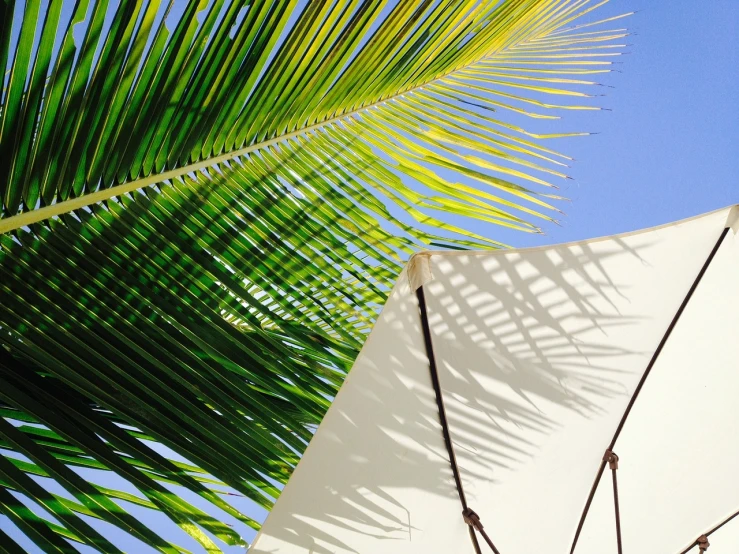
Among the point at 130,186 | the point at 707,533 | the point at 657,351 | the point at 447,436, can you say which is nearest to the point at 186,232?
the point at 130,186

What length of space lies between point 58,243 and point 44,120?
166 mm

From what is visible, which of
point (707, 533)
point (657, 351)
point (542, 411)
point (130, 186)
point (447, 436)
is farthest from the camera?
point (707, 533)

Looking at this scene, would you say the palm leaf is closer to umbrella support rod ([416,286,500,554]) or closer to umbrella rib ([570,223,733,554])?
umbrella support rod ([416,286,500,554])

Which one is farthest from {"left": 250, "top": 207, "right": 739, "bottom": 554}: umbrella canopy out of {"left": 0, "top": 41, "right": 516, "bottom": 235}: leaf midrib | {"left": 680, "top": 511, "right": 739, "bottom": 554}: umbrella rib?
{"left": 0, "top": 41, "right": 516, "bottom": 235}: leaf midrib

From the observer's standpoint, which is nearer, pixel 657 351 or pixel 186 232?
pixel 186 232

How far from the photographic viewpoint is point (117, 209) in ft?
3.17

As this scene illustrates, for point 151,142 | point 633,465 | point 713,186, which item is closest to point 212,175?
point 151,142

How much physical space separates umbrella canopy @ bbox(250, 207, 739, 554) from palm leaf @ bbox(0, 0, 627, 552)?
105 millimetres

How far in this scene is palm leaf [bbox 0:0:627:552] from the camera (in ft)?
2.69

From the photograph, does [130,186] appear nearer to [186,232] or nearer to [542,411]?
[186,232]

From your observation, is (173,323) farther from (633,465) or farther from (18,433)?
(633,465)

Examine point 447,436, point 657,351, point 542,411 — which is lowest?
Result: point 447,436

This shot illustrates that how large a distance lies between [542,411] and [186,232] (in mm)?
810

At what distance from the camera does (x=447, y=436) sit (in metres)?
1.23
